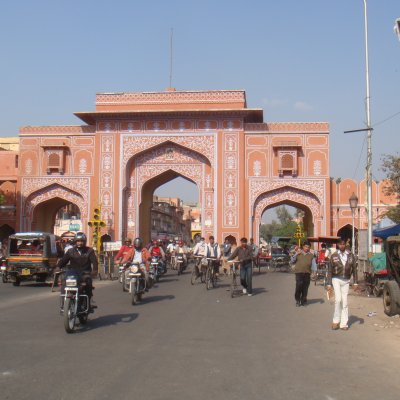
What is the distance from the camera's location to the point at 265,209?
36.3 m

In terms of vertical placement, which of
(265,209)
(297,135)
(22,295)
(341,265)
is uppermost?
(297,135)

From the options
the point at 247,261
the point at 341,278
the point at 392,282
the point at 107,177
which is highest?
the point at 107,177

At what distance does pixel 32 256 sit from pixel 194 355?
12.6m

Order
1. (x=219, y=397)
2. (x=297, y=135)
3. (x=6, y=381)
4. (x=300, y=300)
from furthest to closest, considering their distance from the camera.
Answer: (x=297, y=135), (x=300, y=300), (x=6, y=381), (x=219, y=397)

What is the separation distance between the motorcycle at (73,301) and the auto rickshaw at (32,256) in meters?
9.44

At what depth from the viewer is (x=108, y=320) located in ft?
32.4

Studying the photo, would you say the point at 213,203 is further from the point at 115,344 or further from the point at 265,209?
the point at 115,344

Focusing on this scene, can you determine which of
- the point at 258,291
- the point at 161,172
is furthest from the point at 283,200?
the point at 258,291

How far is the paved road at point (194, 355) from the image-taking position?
17.1ft

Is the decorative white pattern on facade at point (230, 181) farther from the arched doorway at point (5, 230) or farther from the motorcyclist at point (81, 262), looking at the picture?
the motorcyclist at point (81, 262)

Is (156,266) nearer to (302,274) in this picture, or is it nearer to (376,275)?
(376,275)

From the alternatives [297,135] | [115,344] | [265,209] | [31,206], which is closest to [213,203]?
[265,209]

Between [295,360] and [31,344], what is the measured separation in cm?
324

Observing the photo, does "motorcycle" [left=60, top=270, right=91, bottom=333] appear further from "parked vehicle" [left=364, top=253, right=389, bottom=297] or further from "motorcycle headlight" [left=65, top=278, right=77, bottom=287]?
"parked vehicle" [left=364, top=253, right=389, bottom=297]
